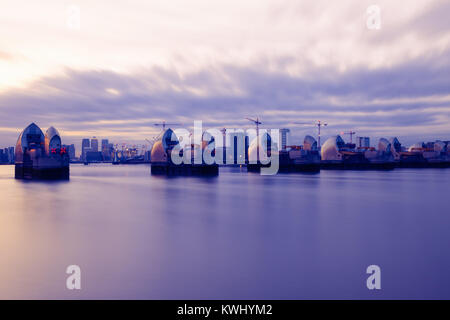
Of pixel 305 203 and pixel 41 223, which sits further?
pixel 305 203

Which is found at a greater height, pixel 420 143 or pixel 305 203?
pixel 420 143

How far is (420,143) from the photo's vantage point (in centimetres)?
15975

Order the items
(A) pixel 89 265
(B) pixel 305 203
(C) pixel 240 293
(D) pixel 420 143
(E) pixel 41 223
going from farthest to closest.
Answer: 1. (D) pixel 420 143
2. (B) pixel 305 203
3. (E) pixel 41 223
4. (A) pixel 89 265
5. (C) pixel 240 293

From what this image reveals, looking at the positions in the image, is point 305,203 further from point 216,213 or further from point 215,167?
point 215,167

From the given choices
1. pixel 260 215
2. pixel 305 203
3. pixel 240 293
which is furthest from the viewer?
pixel 305 203

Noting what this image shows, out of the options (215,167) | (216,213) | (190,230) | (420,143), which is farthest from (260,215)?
(420,143)

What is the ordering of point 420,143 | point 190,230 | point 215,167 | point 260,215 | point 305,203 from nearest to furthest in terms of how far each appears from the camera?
point 190,230 < point 260,215 < point 305,203 < point 215,167 < point 420,143
